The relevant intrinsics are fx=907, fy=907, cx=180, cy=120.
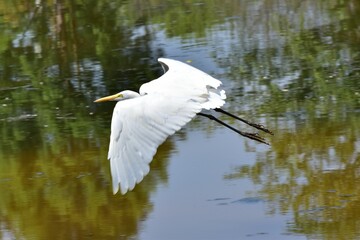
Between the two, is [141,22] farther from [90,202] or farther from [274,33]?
[90,202]

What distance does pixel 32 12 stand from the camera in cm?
1702

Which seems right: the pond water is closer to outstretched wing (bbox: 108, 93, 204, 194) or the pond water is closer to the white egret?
the white egret

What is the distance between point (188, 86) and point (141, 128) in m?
1.00

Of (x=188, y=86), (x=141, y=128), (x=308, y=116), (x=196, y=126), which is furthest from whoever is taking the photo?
(x=196, y=126)

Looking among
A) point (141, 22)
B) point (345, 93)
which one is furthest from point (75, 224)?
point (141, 22)

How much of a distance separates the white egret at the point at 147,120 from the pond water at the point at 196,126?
116 centimetres

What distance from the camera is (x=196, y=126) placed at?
9648 millimetres

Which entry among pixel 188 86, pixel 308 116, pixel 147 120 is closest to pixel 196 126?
pixel 308 116

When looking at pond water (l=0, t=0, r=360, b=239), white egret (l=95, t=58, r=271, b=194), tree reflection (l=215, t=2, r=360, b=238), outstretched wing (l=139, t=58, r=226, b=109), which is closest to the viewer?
white egret (l=95, t=58, r=271, b=194)

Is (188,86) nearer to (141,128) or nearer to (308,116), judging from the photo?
(141,128)

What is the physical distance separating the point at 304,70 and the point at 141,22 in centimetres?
492

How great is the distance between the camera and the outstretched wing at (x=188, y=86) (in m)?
6.24

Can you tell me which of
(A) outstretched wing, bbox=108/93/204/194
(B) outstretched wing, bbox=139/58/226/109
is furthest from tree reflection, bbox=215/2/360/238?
(A) outstretched wing, bbox=108/93/204/194

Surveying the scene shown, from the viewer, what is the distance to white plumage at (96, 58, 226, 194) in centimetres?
517
